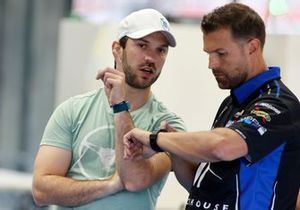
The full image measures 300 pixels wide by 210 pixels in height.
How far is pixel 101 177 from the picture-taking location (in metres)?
2.36

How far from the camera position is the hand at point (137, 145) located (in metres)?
2.12

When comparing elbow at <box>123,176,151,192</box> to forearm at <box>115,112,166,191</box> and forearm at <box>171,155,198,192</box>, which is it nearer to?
forearm at <box>115,112,166,191</box>

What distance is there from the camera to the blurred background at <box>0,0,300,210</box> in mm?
3537

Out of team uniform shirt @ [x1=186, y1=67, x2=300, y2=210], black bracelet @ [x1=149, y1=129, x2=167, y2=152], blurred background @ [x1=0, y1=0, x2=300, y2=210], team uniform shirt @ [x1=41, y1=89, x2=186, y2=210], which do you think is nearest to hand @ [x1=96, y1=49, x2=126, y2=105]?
team uniform shirt @ [x1=41, y1=89, x2=186, y2=210]

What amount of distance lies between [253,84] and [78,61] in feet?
6.33

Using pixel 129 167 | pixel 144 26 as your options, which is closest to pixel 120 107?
pixel 129 167

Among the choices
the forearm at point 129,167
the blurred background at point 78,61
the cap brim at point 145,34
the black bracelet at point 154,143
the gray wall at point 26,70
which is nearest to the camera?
the black bracelet at point 154,143

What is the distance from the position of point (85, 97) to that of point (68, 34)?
1.56 metres

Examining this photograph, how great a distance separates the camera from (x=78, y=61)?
393 centimetres

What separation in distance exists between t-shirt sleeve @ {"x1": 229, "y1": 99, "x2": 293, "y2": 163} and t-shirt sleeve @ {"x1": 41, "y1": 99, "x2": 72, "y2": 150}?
595 mm

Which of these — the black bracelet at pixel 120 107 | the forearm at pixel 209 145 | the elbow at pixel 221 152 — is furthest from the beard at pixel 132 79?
the elbow at pixel 221 152

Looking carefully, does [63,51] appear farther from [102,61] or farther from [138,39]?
[138,39]

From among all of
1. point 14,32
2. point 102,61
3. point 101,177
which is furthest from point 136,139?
point 14,32

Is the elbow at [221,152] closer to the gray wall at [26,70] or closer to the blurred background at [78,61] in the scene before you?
the blurred background at [78,61]
